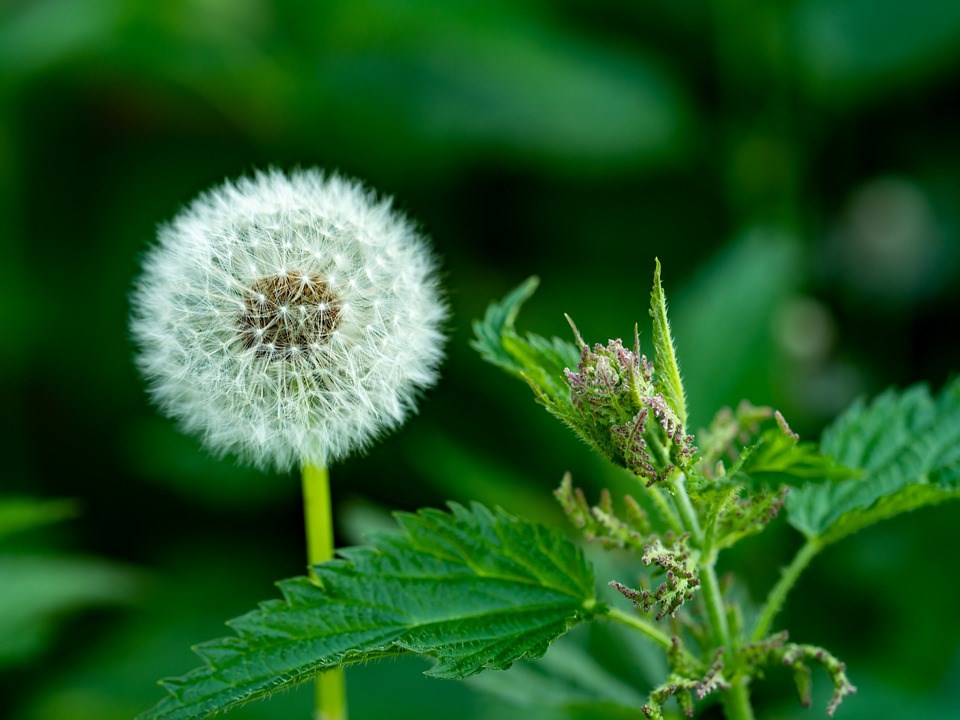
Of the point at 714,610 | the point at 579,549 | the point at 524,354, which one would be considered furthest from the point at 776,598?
the point at 524,354

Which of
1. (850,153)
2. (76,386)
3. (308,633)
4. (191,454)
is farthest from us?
(850,153)

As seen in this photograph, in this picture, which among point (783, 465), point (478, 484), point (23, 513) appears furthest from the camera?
point (478, 484)

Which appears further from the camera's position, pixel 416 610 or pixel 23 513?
pixel 23 513

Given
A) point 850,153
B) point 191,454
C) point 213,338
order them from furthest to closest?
point 850,153
point 191,454
point 213,338

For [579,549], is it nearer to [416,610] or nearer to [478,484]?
[416,610]

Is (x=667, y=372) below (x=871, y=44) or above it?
→ below

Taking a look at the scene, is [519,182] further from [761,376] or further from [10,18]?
[10,18]

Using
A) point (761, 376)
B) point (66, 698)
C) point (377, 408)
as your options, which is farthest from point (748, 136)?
point (66, 698)
